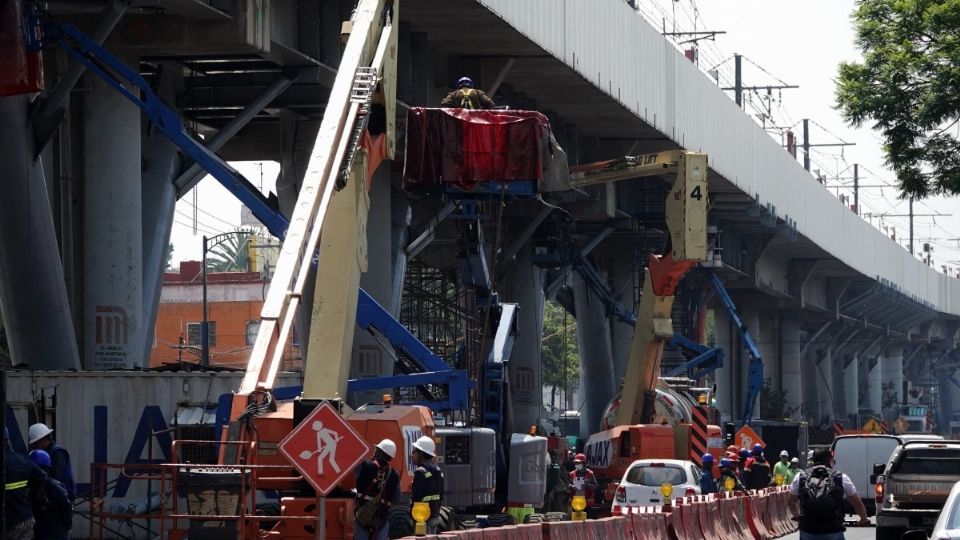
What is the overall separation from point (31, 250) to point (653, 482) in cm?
1087

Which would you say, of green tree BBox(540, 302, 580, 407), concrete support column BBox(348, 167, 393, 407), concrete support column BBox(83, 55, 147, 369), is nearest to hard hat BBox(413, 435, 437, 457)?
concrete support column BBox(83, 55, 147, 369)

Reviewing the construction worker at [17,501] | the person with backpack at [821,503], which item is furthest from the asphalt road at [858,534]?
the construction worker at [17,501]

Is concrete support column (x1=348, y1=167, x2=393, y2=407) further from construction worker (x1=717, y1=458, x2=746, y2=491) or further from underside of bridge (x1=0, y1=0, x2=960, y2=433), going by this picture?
construction worker (x1=717, y1=458, x2=746, y2=491)

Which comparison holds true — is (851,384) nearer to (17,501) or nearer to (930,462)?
(930,462)

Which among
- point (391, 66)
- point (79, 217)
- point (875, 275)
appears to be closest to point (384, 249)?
point (79, 217)

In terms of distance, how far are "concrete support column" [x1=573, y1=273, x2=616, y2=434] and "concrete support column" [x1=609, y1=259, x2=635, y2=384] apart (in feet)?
4.77

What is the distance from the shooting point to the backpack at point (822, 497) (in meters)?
15.3

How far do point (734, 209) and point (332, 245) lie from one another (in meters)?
43.0

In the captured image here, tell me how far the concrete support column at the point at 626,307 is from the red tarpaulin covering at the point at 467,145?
3376 centimetres

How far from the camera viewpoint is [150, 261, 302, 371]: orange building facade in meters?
87.0

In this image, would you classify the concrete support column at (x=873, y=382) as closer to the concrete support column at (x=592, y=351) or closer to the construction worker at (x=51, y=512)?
the concrete support column at (x=592, y=351)

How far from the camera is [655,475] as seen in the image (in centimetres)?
3164

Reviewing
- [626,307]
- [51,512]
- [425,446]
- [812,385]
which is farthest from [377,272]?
[812,385]

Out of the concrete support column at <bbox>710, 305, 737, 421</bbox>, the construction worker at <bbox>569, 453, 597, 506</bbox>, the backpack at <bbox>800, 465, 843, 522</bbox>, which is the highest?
the concrete support column at <bbox>710, 305, 737, 421</bbox>
